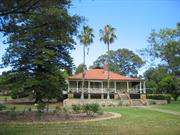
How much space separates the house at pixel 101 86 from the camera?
124ft

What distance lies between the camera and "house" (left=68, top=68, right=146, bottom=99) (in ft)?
124

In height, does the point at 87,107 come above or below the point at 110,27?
below

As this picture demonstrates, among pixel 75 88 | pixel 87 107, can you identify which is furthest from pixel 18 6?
pixel 75 88

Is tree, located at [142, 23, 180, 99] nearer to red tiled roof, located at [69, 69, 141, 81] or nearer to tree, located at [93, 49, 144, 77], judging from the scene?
red tiled roof, located at [69, 69, 141, 81]

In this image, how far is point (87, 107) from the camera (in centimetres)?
1697

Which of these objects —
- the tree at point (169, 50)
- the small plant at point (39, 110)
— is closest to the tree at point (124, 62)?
the tree at point (169, 50)

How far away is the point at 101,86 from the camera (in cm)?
4025

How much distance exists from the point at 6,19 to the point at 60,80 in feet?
63.7

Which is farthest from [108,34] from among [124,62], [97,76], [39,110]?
[124,62]

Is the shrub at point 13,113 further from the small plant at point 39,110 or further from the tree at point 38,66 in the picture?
the tree at point 38,66

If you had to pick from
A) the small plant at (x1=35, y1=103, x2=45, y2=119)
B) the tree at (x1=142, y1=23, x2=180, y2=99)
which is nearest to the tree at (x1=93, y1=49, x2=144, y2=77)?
the tree at (x1=142, y1=23, x2=180, y2=99)

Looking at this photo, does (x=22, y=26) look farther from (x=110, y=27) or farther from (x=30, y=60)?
(x=110, y=27)

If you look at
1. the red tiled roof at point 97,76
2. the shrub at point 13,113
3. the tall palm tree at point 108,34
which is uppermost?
the tall palm tree at point 108,34

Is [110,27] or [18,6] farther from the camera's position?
[110,27]
